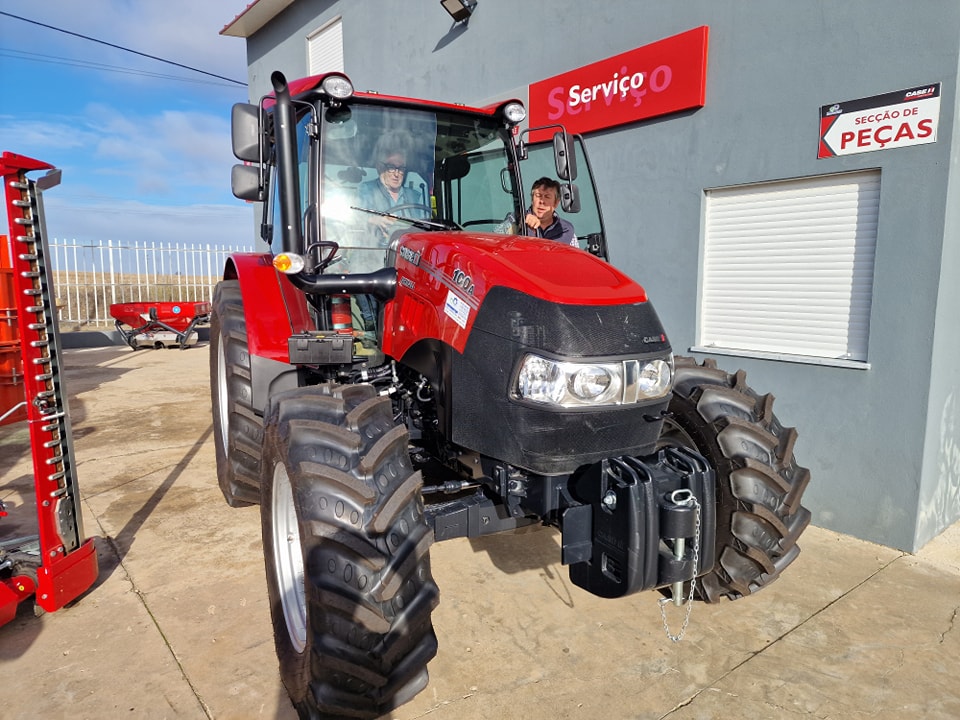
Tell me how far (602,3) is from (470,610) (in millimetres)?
4841

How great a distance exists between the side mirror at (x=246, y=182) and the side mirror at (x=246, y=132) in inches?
13.0

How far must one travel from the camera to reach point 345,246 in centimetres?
296

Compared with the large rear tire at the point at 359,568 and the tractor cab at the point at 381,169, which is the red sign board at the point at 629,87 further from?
the large rear tire at the point at 359,568

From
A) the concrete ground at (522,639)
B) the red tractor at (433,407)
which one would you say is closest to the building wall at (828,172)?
the concrete ground at (522,639)

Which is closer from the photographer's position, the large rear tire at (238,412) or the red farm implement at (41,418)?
the red farm implement at (41,418)

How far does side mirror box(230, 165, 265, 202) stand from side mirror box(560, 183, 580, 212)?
1.54 metres

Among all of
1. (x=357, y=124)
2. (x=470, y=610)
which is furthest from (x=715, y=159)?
(x=470, y=610)

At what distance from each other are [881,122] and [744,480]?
8.07 ft

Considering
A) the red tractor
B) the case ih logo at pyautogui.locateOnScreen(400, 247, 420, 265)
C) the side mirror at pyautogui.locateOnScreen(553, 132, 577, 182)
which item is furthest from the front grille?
the side mirror at pyautogui.locateOnScreen(553, 132, 577, 182)

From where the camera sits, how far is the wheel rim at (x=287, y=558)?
2.37 meters

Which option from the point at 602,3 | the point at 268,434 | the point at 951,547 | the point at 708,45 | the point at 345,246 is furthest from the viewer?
the point at 602,3

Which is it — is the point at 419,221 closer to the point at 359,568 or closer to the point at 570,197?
the point at 570,197

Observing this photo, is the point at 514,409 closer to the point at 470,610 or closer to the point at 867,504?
the point at 470,610

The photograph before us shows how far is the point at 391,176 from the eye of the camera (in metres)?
3.03
